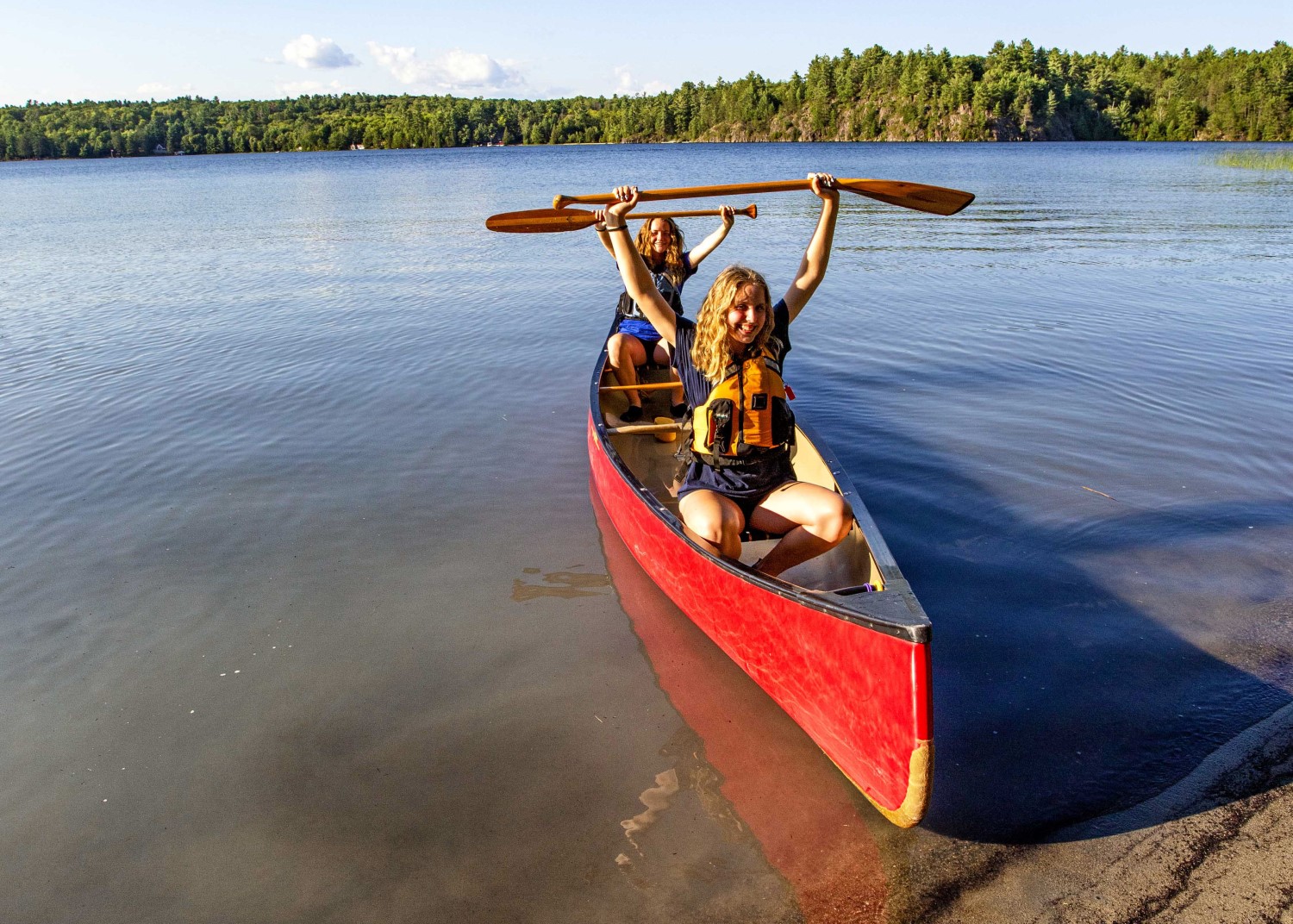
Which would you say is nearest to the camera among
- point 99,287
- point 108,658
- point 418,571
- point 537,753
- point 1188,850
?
point 1188,850

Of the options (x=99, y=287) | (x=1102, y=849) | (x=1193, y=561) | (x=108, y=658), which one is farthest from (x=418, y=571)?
(x=99, y=287)

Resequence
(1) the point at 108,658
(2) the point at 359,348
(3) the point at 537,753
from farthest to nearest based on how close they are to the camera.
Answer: (2) the point at 359,348
(1) the point at 108,658
(3) the point at 537,753

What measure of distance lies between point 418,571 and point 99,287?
11141mm

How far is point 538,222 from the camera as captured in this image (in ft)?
17.5

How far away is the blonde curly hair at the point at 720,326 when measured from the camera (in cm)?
353

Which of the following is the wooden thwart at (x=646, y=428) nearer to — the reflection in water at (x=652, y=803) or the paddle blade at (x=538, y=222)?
the paddle blade at (x=538, y=222)

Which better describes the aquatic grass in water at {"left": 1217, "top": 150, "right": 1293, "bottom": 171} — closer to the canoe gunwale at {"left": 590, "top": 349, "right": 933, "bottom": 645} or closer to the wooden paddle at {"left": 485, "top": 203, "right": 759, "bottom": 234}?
the wooden paddle at {"left": 485, "top": 203, "right": 759, "bottom": 234}

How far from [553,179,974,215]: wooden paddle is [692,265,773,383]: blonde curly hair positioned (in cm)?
78

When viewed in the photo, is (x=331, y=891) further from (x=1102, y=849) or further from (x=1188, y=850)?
(x=1188, y=850)

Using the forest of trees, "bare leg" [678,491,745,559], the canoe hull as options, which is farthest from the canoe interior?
the forest of trees

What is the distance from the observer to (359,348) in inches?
381

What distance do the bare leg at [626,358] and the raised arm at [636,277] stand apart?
2739 millimetres

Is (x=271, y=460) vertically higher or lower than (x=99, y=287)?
lower

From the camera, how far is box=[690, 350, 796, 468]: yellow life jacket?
3662 millimetres
